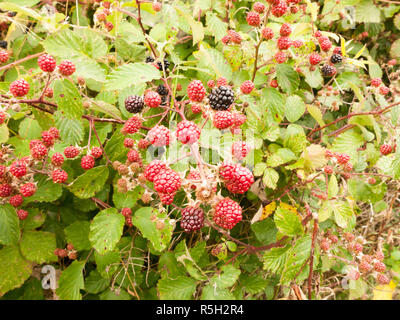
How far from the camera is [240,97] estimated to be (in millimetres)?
1158

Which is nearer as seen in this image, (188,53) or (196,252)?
(196,252)

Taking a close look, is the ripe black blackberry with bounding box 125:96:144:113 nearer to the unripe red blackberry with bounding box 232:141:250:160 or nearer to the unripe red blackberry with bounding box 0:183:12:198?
the unripe red blackberry with bounding box 232:141:250:160

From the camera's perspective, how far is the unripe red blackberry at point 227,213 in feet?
2.49

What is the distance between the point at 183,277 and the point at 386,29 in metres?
2.34

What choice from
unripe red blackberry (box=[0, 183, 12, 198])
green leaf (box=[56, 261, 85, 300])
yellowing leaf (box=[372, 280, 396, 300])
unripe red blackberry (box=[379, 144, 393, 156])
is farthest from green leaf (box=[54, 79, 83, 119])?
yellowing leaf (box=[372, 280, 396, 300])

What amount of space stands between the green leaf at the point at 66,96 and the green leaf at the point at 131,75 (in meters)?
0.11

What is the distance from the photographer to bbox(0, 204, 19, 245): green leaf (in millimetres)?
1136

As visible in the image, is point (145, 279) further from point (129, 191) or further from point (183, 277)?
point (129, 191)

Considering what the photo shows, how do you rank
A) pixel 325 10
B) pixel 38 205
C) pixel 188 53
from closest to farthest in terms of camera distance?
pixel 38 205 < pixel 188 53 < pixel 325 10

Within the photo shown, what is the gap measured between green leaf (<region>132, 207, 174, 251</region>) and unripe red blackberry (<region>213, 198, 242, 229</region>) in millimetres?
400

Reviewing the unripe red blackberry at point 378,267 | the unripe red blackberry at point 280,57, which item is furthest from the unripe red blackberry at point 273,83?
the unripe red blackberry at point 378,267

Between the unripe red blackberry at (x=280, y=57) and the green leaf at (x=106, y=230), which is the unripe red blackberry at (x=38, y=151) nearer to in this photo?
the green leaf at (x=106, y=230)
